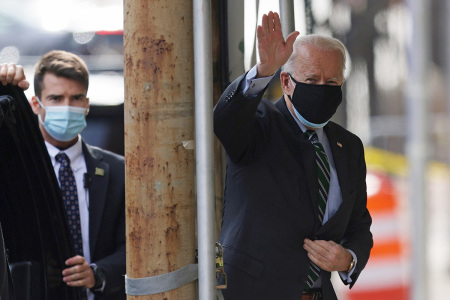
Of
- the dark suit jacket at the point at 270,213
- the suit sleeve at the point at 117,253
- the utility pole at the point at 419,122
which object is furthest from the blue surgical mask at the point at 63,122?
the utility pole at the point at 419,122

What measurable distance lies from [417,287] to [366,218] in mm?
902

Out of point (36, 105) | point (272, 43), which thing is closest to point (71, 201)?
point (36, 105)

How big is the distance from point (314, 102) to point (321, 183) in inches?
10.6

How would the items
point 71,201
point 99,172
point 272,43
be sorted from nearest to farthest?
point 272,43 → point 71,201 → point 99,172

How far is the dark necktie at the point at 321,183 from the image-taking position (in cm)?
247

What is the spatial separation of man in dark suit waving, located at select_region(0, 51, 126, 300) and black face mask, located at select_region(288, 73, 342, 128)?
1.01m

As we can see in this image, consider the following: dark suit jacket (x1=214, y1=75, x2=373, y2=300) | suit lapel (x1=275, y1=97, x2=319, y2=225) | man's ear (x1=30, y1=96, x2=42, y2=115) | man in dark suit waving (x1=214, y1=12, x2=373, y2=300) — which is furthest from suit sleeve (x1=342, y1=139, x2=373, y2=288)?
man's ear (x1=30, y1=96, x2=42, y2=115)

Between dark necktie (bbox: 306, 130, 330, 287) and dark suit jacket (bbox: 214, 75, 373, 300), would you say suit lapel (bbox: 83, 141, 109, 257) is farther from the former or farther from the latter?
dark necktie (bbox: 306, 130, 330, 287)

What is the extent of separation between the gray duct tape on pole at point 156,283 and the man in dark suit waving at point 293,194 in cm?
50

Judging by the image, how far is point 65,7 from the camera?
313 inches

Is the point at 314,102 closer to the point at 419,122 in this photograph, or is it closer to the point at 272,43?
the point at 272,43

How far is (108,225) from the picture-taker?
3102mm

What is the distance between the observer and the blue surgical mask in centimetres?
322

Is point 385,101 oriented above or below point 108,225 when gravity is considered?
above
